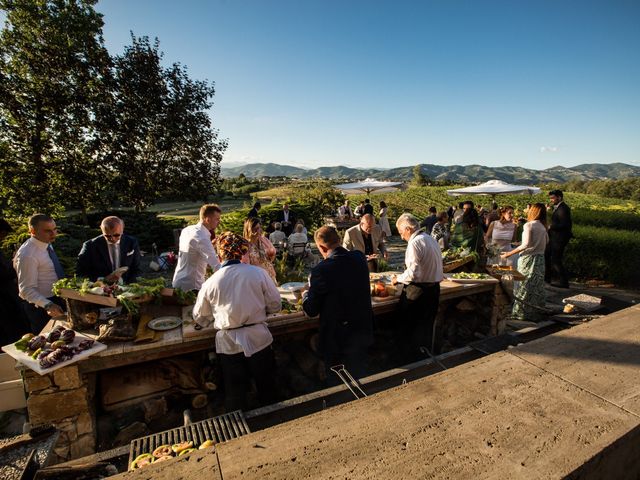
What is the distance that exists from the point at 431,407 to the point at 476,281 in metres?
3.03

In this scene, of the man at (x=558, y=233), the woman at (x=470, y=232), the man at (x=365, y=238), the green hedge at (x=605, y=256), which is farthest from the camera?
the green hedge at (x=605, y=256)

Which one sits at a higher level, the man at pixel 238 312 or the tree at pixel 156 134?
the tree at pixel 156 134

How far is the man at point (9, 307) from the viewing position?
385 cm

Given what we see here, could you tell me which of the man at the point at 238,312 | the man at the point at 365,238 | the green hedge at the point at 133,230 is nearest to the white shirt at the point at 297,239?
the man at the point at 365,238

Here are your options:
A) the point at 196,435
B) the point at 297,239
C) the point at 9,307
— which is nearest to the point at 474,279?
the point at 196,435

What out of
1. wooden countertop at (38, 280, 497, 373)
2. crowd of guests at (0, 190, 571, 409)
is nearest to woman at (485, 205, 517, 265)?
crowd of guests at (0, 190, 571, 409)

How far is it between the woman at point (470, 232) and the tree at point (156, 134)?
40.8ft

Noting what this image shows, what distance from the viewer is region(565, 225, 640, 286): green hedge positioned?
26.4ft

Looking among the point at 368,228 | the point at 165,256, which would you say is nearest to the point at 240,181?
A: the point at 165,256

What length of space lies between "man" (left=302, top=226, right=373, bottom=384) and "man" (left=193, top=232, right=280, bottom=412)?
43cm

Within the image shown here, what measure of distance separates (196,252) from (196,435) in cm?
205

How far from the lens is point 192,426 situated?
2238 millimetres

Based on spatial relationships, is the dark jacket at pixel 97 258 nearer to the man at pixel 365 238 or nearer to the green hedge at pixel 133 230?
the man at pixel 365 238

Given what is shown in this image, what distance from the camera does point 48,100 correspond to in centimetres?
1095
